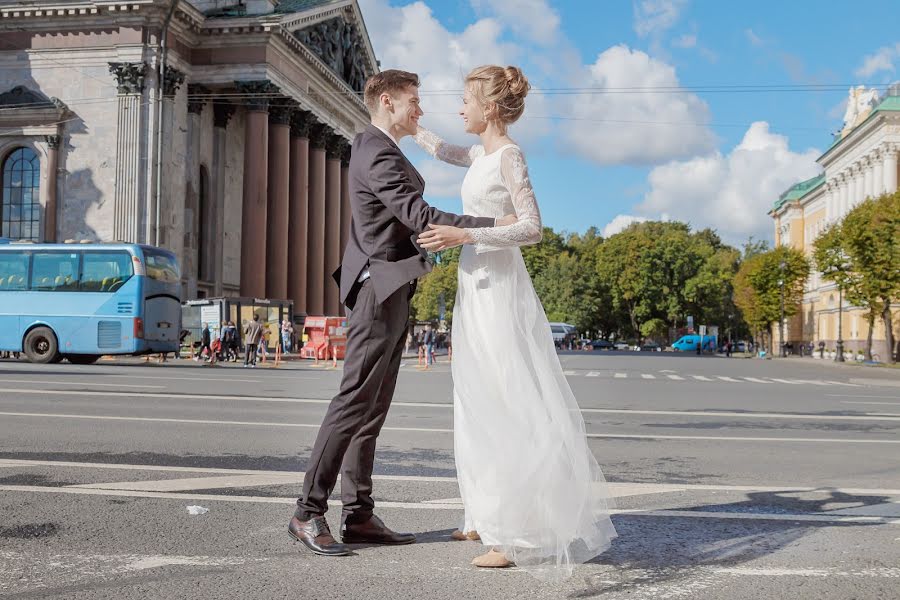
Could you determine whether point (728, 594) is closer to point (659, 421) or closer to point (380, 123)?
point (380, 123)

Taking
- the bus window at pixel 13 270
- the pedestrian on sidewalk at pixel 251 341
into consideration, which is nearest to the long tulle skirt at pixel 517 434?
the bus window at pixel 13 270

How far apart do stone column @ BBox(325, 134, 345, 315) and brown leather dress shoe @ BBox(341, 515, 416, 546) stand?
5357 cm

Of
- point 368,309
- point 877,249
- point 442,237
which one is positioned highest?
point 877,249

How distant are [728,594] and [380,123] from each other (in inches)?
104

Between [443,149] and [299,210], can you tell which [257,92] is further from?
[443,149]

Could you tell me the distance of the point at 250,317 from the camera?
138ft

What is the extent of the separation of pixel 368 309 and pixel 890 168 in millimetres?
75969

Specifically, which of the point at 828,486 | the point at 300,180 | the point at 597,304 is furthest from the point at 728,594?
the point at 597,304

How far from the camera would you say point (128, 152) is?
39.8m

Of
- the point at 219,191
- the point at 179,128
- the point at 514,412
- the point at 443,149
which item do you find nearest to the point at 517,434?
the point at 514,412

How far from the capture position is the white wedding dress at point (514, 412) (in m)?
4.17

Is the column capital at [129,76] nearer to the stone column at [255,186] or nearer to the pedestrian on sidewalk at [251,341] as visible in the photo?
the stone column at [255,186]

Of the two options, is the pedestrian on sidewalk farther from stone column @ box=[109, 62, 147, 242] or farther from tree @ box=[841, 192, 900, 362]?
tree @ box=[841, 192, 900, 362]

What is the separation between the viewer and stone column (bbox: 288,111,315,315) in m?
51.1
